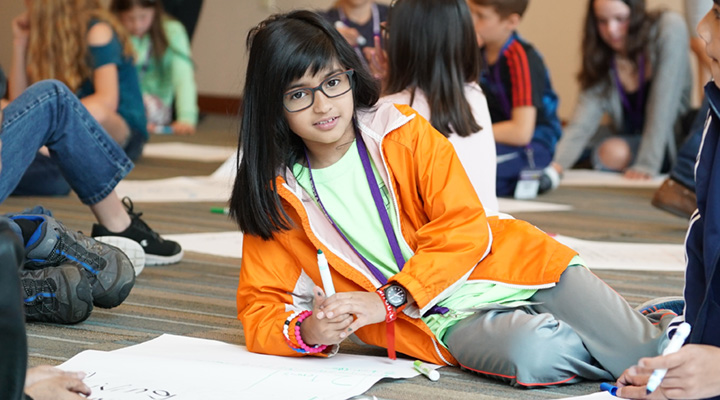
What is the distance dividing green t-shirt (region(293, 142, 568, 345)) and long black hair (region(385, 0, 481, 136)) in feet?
2.29

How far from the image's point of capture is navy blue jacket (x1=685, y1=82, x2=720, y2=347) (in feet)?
3.01

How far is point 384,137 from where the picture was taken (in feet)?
4.36


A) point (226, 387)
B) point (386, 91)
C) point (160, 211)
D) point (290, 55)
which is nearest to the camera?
point (226, 387)

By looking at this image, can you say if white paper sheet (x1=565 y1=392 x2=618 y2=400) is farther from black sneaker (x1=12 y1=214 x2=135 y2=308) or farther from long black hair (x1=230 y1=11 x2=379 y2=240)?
black sneaker (x1=12 y1=214 x2=135 y2=308)

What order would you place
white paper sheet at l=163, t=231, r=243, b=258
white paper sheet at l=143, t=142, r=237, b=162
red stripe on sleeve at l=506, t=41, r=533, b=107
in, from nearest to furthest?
white paper sheet at l=163, t=231, r=243, b=258 → red stripe on sleeve at l=506, t=41, r=533, b=107 → white paper sheet at l=143, t=142, r=237, b=162

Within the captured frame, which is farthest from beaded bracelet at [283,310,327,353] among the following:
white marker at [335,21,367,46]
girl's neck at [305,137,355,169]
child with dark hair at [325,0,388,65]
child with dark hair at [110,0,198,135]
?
child with dark hair at [110,0,198,135]

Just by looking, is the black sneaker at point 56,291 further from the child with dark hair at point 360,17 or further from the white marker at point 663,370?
the child with dark hair at point 360,17

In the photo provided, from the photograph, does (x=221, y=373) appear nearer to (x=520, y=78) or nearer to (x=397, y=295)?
(x=397, y=295)

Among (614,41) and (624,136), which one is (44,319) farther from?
(624,136)

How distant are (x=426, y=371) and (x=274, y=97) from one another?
0.44 m

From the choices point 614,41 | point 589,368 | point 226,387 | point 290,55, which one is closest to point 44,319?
point 226,387

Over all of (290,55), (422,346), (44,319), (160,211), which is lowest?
(160,211)

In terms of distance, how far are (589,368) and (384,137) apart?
43 centimetres

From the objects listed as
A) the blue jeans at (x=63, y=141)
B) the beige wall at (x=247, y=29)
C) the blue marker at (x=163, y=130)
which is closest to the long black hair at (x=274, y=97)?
the blue jeans at (x=63, y=141)
